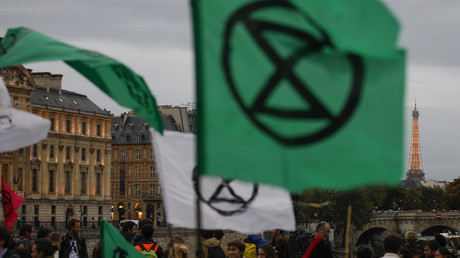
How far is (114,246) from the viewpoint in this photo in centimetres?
959

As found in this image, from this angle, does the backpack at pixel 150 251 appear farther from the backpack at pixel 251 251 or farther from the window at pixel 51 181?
the window at pixel 51 181

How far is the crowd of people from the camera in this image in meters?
11.8

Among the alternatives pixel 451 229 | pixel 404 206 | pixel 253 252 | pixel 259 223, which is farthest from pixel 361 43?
pixel 404 206

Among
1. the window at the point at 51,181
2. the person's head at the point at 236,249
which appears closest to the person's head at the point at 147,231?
the person's head at the point at 236,249

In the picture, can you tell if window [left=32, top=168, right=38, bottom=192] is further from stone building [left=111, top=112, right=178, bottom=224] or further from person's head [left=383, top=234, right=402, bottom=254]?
person's head [left=383, top=234, right=402, bottom=254]

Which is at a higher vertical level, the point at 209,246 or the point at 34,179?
the point at 34,179

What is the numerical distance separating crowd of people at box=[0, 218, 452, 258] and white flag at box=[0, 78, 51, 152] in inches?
58.1

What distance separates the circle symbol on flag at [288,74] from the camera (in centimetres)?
650

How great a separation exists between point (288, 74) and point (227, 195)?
153 inches

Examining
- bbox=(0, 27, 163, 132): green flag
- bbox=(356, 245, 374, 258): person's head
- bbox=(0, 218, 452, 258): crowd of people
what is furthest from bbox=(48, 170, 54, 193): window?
bbox=(0, 27, 163, 132): green flag

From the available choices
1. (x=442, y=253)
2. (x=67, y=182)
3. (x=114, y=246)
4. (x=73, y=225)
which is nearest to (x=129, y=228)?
(x=73, y=225)

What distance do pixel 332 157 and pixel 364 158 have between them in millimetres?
211

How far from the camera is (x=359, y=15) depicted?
21.8ft

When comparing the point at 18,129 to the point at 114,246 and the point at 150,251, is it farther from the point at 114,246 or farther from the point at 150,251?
the point at 150,251
